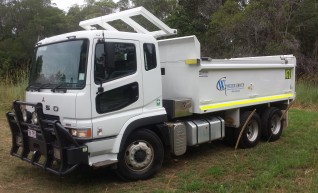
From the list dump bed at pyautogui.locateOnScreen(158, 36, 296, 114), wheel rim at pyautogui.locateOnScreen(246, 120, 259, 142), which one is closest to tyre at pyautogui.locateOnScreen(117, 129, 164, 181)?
dump bed at pyautogui.locateOnScreen(158, 36, 296, 114)

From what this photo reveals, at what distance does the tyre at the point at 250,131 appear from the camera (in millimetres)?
7984

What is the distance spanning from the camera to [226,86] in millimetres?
7445

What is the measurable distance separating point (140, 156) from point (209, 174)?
120cm

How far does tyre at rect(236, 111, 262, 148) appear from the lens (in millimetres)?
7984

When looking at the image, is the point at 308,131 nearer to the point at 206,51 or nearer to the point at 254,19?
the point at 254,19

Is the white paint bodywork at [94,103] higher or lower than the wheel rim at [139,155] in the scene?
higher

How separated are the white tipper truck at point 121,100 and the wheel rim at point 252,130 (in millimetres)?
513

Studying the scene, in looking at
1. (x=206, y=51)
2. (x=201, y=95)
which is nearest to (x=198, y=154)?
(x=201, y=95)

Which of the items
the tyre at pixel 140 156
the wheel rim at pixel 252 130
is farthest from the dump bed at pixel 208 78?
the tyre at pixel 140 156

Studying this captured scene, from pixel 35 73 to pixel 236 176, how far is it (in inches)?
147

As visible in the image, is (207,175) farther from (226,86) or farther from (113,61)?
(113,61)

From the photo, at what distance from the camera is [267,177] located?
5.82m

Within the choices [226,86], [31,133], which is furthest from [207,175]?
[31,133]

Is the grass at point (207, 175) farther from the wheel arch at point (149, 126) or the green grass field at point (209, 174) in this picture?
the wheel arch at point (149, 126)
